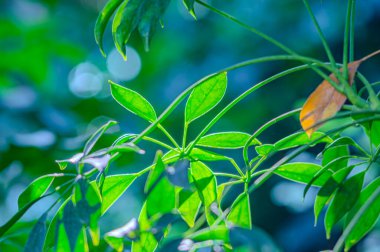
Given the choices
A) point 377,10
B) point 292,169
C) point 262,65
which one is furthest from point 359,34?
point 292,169

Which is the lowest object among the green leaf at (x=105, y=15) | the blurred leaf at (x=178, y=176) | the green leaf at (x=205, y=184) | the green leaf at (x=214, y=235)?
the green leaf at (x=214, y=235)

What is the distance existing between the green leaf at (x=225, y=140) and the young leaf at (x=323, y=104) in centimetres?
5

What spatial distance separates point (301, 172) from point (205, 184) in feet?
0.30

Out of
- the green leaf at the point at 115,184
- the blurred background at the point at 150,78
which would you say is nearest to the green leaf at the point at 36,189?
the green leaf at the point at 115,184

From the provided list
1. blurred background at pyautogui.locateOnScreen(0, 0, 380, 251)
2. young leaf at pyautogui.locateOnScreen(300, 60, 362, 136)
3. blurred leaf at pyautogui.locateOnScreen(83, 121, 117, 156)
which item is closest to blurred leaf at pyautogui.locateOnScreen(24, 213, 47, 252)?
blurred leaf at pyautogui.locateOnScreen(83, 121, 117, 156)

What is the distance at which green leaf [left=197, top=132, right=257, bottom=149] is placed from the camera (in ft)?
1.38

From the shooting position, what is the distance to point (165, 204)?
12.5 inches

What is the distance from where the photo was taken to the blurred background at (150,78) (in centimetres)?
129

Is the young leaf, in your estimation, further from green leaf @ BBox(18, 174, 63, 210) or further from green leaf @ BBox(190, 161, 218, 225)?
green leaf @ BBox(18, 174, 63, 210)

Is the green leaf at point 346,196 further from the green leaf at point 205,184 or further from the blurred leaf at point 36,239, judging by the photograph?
the blurred leaf at point 36,239

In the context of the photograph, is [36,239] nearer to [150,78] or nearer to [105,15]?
[105,15]

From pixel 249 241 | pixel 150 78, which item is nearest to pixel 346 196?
pixel 249 241

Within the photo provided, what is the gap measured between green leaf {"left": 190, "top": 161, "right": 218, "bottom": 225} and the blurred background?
29.8 inches

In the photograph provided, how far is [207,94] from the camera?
1.37 ft
